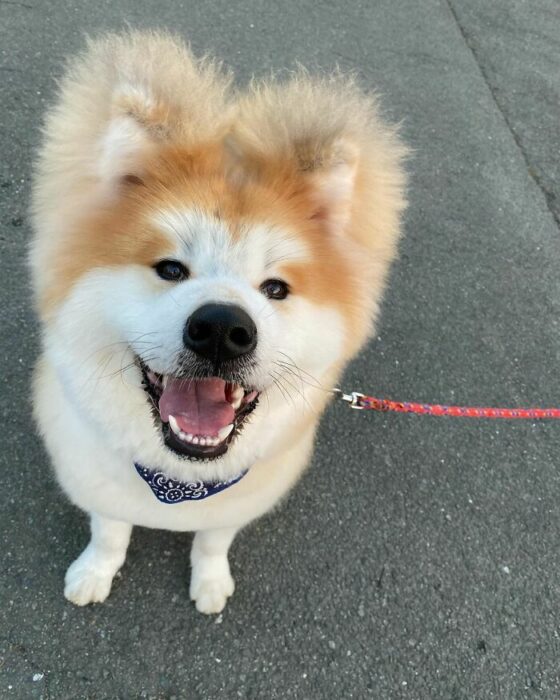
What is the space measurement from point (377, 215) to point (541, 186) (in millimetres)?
3380

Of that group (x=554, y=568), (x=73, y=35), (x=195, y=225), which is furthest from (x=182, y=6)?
(x=554, y=568)

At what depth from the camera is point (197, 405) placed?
1.49 m

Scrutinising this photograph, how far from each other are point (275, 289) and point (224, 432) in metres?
0.39

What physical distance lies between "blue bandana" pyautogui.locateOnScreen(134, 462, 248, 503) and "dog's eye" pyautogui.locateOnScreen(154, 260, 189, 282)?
57 centimetres

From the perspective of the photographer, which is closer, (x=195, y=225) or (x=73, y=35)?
(x=195, y=225)

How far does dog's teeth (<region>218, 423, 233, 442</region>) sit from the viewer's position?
A: 1.46 m

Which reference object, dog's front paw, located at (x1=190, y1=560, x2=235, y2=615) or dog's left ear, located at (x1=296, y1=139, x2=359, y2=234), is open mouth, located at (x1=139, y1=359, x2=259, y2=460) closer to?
dog's left ear, located at (x1=296, y1=139, x2=359, y2=234)

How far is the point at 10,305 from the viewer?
277cm

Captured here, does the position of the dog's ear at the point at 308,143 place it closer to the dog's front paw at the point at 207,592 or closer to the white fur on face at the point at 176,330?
the white fur on face at the point at 176,330

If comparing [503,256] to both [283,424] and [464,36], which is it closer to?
[283,424]

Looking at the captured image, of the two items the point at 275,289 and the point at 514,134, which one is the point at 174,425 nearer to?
the point at 275,289

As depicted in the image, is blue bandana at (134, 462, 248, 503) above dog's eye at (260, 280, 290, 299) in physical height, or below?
below

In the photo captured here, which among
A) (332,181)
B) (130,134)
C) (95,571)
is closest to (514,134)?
(332,181)

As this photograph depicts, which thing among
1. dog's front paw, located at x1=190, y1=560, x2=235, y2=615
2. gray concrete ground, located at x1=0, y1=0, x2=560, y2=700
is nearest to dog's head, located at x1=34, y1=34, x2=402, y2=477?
dog's front paw, located at x1=190, y1=560, x2=235, y2=615
